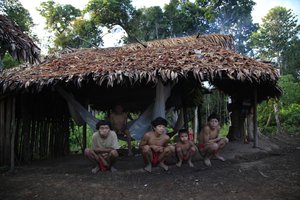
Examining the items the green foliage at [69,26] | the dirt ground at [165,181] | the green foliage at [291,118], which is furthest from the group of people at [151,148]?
the green foliage at [69,26]

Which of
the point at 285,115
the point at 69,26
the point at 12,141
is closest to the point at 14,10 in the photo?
the point at 69,26

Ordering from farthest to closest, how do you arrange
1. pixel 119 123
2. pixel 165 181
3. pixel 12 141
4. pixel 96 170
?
pixel 119 123 < pixel 12 141 < pixel 96 170 < pixel 165 181

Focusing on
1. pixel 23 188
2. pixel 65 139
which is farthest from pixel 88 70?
pixel 65 139

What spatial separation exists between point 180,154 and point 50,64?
139 inches

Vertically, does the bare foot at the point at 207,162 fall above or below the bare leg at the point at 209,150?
below

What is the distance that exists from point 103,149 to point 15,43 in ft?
7.08

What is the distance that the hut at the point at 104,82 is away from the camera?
237 inches

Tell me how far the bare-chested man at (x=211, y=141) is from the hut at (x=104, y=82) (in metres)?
0.86

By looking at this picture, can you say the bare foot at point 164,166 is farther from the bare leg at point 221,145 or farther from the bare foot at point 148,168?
the bare leg at point 221,145

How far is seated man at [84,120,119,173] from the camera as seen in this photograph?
18.2 feet

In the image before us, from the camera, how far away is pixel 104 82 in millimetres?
7285

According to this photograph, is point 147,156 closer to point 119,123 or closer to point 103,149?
point 103,149

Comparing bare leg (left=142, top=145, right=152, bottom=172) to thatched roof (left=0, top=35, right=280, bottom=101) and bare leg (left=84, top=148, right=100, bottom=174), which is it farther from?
thatched roof (left=0, top=35, right=280, bottom=101)

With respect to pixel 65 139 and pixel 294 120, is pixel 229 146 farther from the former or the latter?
pixel 294 120
